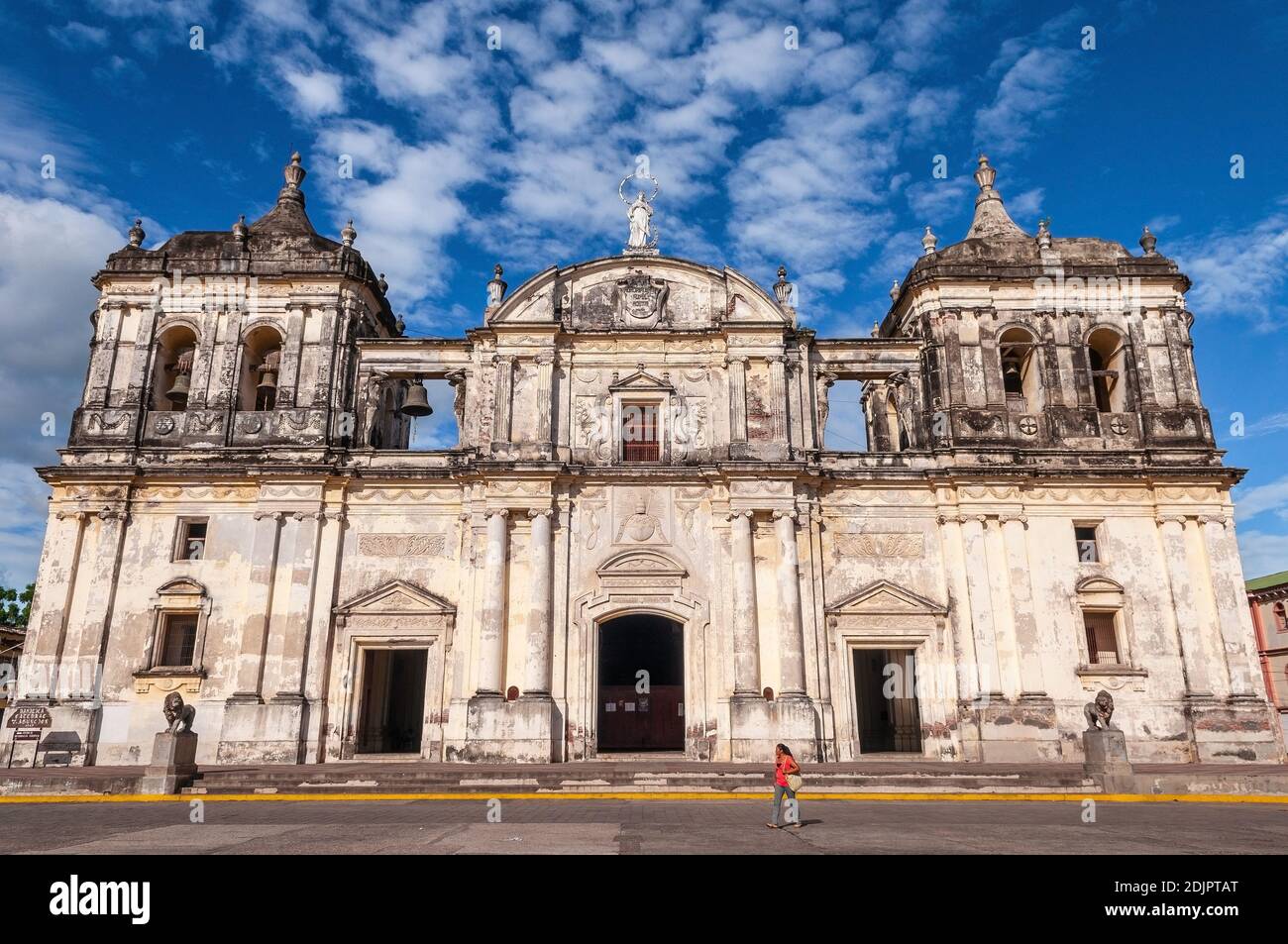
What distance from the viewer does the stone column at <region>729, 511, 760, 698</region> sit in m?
20.4

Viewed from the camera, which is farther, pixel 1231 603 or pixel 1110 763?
pixel 1231 603

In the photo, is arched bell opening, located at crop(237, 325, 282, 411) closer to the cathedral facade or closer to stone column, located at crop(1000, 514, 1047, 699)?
the cathedral facade

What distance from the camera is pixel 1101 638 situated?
21.9 m

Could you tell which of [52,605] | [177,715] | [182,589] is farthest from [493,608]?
[52,605]

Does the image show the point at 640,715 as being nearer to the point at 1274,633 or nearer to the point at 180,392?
the point at 180,392

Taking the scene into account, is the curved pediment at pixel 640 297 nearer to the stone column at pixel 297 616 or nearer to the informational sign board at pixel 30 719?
the stone column at pixel 297 616

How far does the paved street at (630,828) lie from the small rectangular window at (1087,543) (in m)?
8.26

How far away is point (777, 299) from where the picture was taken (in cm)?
2423

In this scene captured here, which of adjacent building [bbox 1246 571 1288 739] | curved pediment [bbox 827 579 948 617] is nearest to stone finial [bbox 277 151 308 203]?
curved pediment [bbox 827 579 948 617]

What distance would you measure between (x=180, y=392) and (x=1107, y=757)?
80.1 feet

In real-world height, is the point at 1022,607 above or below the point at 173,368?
below

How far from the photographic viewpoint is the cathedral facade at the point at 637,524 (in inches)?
813

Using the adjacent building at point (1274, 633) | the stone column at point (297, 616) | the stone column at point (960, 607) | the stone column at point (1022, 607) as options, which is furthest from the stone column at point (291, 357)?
the adjacent building at point (1274, 633)

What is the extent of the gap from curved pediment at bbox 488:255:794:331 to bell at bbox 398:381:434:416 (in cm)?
298
